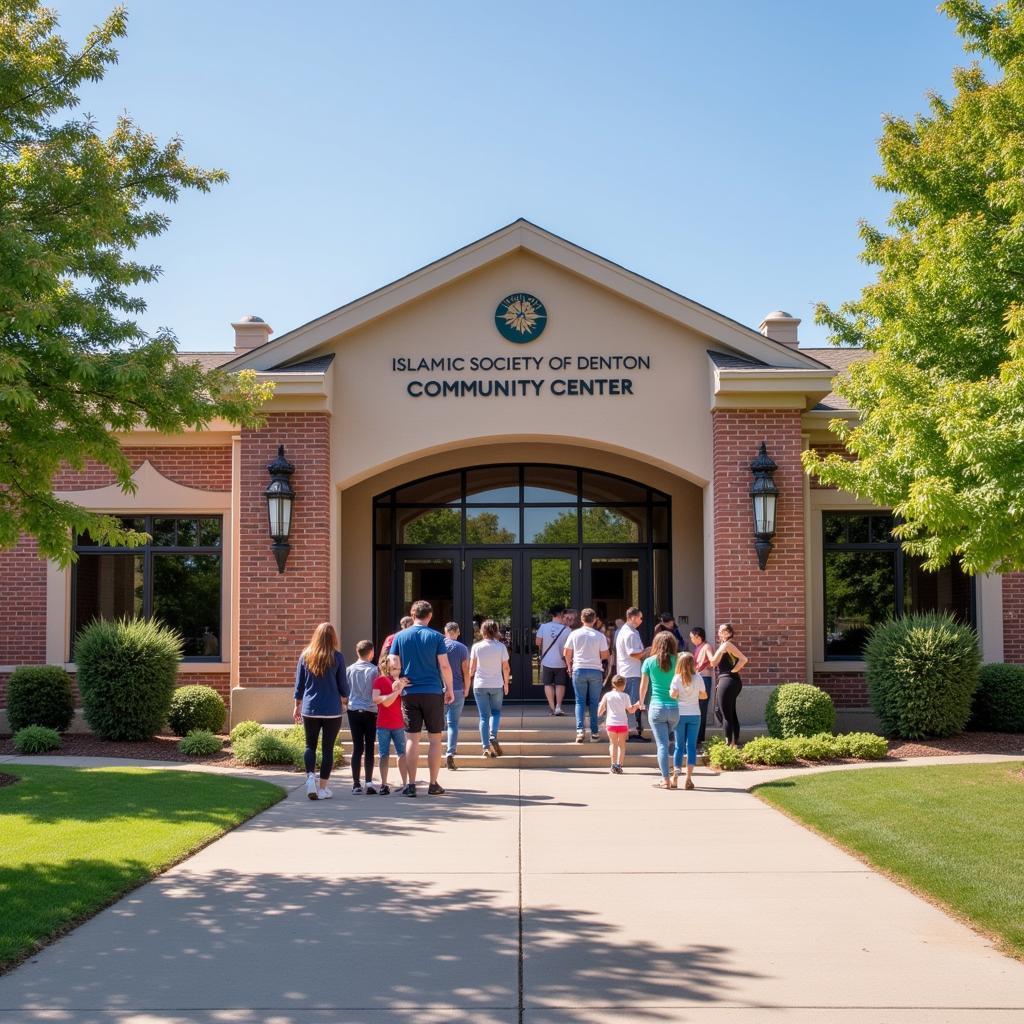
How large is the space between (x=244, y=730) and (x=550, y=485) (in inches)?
252

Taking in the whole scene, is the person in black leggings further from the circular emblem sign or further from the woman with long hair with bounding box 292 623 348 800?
the circular emblem sign

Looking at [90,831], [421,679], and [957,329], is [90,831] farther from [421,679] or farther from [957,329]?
[957,329]

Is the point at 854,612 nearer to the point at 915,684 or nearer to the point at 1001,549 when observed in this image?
the point at 915,684

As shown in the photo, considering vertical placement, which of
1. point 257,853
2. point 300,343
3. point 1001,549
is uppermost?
point 300,343

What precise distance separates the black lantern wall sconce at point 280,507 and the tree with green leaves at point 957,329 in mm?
6955

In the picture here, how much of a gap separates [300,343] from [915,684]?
9542 millimetres

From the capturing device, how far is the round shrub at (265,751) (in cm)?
1349

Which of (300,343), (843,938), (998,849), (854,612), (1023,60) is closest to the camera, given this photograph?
(843,938)

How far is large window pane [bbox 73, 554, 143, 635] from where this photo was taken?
17.2 meters

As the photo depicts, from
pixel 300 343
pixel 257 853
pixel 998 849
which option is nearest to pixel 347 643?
pixel 300 343

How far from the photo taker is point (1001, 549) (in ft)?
35.4

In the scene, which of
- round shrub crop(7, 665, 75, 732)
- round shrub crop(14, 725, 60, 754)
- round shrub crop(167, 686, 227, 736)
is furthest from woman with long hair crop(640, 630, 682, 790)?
round shrub crop(7, 665, 75, 732)

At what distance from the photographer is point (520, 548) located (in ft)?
59.2

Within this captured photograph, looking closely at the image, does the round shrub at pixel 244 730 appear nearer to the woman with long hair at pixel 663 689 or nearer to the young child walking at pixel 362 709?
the young child walking at pixel 362 709
